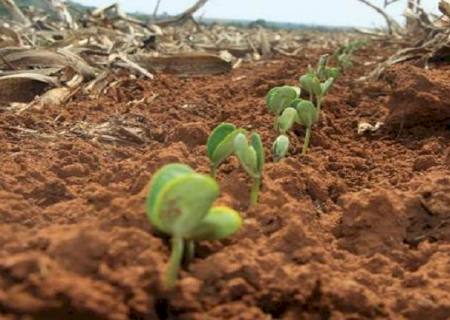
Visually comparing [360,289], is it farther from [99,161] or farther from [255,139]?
[99,161]

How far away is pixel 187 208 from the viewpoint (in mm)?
927

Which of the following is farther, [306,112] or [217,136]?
[306,112]

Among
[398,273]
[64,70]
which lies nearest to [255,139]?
[398,273]

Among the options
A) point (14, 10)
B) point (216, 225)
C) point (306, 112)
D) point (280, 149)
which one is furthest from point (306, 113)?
point (14, 10)

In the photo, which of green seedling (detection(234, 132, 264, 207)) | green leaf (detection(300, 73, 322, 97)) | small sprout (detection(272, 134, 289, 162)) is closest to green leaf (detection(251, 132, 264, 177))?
green seedling (detection(234, 132, 264, 207))

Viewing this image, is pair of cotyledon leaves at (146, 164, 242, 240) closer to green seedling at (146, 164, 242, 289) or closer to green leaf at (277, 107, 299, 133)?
green seedling at (146, 164, 242, 289)

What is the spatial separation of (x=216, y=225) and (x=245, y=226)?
181 mm

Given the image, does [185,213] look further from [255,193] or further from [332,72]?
[332,72]

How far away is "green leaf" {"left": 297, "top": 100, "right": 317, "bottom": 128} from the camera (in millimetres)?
2012

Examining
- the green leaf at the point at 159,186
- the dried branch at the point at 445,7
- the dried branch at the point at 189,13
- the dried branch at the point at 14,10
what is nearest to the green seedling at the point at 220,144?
the green leaf at the point at 159,186

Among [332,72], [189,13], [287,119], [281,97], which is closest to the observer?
[287,119]

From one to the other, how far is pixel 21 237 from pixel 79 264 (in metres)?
0.14

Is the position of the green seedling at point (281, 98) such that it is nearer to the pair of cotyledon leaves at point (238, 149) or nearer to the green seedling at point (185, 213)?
the pair of cotyledon leaves at point (238, 149)

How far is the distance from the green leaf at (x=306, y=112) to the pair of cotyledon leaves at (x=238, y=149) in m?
0.61
